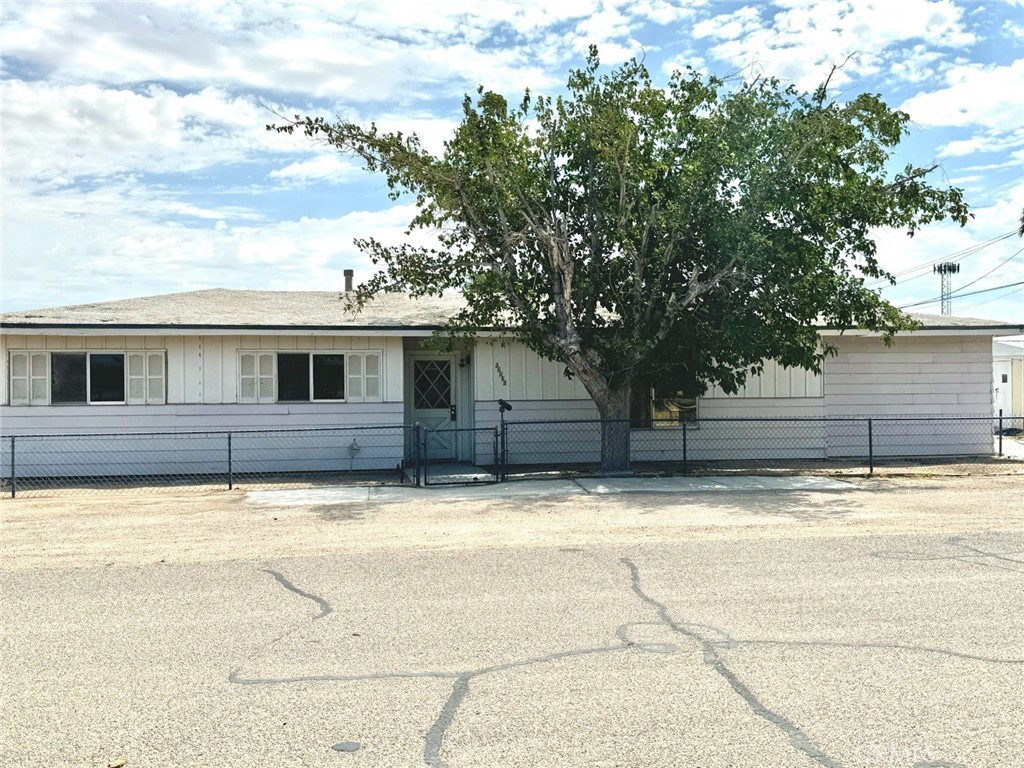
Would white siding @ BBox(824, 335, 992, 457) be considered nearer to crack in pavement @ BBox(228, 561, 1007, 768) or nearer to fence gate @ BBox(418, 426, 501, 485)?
fence gate @ BBox(418, 426, 501, 485)

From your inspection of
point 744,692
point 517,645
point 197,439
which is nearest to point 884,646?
point 744,692

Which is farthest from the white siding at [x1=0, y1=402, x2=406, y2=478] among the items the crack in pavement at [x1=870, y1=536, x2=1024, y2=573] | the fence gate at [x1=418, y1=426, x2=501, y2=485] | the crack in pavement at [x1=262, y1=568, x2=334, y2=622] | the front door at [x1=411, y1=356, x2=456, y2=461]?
the crack in pavement at [x1=870, y1=536, x2=1024, y2=573]

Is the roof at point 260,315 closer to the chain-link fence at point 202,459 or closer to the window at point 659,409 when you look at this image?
the chain-link fence at point 202,459

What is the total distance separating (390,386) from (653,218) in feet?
19.9

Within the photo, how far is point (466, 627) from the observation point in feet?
22.0

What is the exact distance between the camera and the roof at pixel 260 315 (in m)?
16.7

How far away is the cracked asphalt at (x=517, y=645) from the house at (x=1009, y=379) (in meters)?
21.8

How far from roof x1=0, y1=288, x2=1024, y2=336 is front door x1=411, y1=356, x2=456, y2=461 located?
1.09m

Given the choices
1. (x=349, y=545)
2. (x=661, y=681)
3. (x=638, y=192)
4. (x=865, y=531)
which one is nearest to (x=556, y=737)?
(x=661, y=681)

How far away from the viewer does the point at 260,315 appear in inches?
713

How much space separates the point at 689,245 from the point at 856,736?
471 inches

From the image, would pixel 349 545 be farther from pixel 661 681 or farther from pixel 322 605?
pixel 661 681

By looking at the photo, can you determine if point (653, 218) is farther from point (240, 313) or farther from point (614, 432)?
point (240, 313)

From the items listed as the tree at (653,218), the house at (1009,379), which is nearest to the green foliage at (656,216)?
the tree at (653,218)
